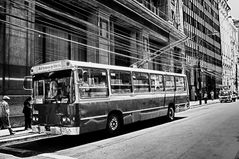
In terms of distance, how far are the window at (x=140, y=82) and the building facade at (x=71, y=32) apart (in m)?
4.41

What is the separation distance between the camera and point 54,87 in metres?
8.52

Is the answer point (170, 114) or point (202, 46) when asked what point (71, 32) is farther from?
point (202, 46)

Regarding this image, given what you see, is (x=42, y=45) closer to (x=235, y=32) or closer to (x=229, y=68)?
(x=229, y=68)

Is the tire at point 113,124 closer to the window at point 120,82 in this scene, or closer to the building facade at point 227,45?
the window at point 120,82

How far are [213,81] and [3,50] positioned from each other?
5533 cm

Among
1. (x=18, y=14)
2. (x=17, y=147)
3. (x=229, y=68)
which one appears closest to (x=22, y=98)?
(x=18, y=14)


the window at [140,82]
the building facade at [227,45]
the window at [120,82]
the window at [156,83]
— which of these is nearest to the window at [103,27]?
the window at [156,83]

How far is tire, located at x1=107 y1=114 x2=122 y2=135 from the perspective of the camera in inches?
379

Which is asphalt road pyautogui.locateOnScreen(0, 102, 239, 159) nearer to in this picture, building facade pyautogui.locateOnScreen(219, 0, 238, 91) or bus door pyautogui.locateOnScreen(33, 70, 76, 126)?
bus door pyautogui.locateOnScreen(33, 70, 76, 126)

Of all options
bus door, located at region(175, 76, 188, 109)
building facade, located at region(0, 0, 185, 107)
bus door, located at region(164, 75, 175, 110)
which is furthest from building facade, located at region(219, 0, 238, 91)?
bus door, located at region(164, 75, 175, 110)

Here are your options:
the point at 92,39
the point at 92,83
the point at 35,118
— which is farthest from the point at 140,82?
the point at 92,39

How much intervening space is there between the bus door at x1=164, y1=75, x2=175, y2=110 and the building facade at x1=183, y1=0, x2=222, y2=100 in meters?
23.6

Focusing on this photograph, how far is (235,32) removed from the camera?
90.4m

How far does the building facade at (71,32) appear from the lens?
13.5 metres
